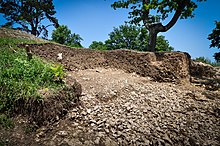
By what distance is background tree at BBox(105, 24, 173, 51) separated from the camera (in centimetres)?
2783

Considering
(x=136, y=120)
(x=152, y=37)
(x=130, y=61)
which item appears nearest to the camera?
(x=136, y=120)

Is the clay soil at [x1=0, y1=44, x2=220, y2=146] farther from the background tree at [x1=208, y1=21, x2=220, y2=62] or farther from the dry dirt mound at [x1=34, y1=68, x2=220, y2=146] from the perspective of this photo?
the background tree at [x1=208, y1=21, x2=220, y2=62]

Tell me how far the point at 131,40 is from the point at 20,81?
91.4ft

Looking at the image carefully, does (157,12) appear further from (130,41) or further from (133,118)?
(130,41)

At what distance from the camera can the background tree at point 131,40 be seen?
1096 inches

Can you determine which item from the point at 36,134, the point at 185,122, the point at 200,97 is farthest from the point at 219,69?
the point at 36,134

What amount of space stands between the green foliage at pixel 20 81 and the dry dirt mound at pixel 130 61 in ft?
8.17

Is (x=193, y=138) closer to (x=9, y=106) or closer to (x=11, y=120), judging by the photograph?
(x=11, y=120)

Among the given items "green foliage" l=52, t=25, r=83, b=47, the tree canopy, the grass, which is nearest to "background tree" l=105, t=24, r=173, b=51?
the tree canopy

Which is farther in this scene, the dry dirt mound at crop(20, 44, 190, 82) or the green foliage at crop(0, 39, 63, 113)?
the dry dirt mound at crop(20, 44, 190, 82)

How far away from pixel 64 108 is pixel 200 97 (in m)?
3.95

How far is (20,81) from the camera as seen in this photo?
2916 mm

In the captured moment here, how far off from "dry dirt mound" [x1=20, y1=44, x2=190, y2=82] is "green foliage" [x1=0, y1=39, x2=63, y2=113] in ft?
8.17

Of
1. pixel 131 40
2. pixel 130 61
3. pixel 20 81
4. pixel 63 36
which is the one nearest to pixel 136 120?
pixel 20 81
